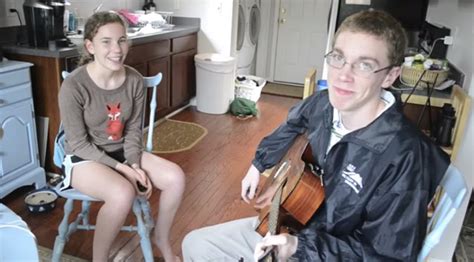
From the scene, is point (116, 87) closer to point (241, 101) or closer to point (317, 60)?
point (241, 101)

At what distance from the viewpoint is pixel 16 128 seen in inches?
90.4

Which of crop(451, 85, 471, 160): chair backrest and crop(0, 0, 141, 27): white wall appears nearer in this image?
crop(451, 85, 471, 160): chair backrest

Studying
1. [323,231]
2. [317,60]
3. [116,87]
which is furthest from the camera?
[317,60]

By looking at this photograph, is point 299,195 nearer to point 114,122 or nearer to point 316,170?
point 316,170

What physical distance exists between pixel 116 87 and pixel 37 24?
106 centimetres

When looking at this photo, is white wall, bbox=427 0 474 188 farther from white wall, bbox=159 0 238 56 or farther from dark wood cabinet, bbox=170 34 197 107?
dark wood cabinet, bbox=170 34 197 107

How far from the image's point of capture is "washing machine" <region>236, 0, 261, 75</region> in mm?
5039

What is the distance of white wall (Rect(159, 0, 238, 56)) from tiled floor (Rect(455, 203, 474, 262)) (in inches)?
109

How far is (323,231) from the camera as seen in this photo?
44.1 inches

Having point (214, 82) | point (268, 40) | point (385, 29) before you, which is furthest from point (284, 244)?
point (268, 40)

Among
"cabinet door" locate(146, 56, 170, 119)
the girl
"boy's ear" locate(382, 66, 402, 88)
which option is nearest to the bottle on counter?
"cabinet door" locate(146, 56, 170, 119)

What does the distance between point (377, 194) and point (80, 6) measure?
10.2ft

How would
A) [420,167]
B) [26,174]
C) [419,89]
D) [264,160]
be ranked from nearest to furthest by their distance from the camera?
[420,167]
[264,160]
[419,89]
[26,174]

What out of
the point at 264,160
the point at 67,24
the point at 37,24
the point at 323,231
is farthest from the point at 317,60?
the point at 323,231
